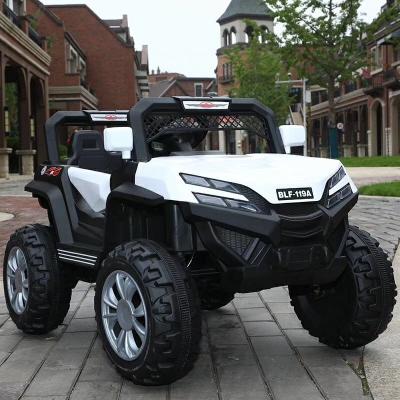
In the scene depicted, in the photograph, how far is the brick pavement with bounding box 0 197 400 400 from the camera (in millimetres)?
3207

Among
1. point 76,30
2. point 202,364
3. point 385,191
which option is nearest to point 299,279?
point 202,364

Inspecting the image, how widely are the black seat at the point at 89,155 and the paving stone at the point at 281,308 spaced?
5.33 feet

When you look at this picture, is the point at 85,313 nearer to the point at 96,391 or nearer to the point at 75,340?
the point at 75,340

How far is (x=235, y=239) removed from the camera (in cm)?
320

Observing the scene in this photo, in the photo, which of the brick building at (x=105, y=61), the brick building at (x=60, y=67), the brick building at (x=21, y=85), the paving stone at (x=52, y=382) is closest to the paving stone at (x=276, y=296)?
the paving stone at (x=52, y=382)

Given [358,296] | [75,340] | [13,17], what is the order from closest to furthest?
[358,296] < [75,340] < [13,17]

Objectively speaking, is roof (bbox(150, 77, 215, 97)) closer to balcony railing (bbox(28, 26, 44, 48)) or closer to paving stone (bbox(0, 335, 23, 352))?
balcony railing (bbox(28, 26, 44, 48))

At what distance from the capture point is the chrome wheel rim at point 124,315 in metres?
3.24

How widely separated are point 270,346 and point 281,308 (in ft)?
3.25

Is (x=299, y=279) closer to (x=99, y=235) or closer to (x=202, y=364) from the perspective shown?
(x=202, y=364)

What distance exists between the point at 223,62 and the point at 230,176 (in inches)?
3610

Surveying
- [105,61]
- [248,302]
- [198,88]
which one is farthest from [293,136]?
[198,88]

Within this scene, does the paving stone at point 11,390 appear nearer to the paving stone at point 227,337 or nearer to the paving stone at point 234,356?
the paving stone at point 234,356

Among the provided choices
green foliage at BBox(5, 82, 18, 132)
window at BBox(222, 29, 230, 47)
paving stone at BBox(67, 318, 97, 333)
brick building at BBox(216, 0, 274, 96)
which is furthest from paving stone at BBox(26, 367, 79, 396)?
window at BBox(222, 29, 230, 47)
